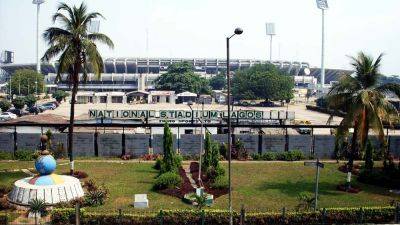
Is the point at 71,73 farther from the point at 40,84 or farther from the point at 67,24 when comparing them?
the point at 40,84

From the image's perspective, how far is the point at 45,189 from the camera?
81.6 feet

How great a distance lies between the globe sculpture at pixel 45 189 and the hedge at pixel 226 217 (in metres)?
3.71

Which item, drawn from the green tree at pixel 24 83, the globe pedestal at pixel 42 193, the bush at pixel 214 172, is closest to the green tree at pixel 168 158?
the bush at pixel 214 172

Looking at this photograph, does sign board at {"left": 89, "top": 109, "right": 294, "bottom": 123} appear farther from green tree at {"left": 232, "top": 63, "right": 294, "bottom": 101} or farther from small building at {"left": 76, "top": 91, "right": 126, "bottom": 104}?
small building at {"left": 76, "top": 91, "right": 126, "bottom": 104}

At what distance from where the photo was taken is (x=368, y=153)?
35.6 m

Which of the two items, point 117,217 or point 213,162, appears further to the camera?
point 213,162

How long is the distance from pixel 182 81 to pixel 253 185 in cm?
11156

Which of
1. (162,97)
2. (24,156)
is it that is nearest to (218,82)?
(162,97)

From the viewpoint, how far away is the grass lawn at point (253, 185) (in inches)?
1033

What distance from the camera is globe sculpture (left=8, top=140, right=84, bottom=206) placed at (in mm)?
24672

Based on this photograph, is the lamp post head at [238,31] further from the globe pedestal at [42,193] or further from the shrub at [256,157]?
the shrub at [256,157]

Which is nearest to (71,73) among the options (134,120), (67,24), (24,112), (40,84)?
(67,24)

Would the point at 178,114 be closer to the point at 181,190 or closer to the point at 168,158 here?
the point at 168,158

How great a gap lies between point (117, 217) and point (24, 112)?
2832 inches
